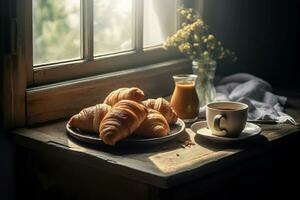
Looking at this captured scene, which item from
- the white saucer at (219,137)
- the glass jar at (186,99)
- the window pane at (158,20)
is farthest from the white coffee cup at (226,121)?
the window pane at (158,20)

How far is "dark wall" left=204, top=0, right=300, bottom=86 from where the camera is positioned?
2246mm

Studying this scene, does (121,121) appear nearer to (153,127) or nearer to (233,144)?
(153,127)

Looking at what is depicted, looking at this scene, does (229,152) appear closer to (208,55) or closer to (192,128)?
(192,128)

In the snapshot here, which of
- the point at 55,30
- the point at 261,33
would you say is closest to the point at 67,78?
the point at 55,30

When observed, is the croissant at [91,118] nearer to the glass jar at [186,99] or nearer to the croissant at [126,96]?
the croissant at [126,96]

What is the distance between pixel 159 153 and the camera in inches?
62.5

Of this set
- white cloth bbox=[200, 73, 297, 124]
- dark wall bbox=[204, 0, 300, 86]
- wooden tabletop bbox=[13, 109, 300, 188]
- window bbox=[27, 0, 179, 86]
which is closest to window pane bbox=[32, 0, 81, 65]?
window bbox=[27, 0, 179, 86]

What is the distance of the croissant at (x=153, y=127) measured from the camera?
5.34 feet

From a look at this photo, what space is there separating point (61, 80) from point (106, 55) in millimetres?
189

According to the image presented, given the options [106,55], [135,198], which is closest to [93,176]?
[135,198]

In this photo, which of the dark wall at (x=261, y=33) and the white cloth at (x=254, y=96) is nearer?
the white cloth at (x=254, y=96)

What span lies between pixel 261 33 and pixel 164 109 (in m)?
0.67

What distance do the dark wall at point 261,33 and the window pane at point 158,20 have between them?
5.5 inches

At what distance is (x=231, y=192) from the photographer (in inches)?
65.9
